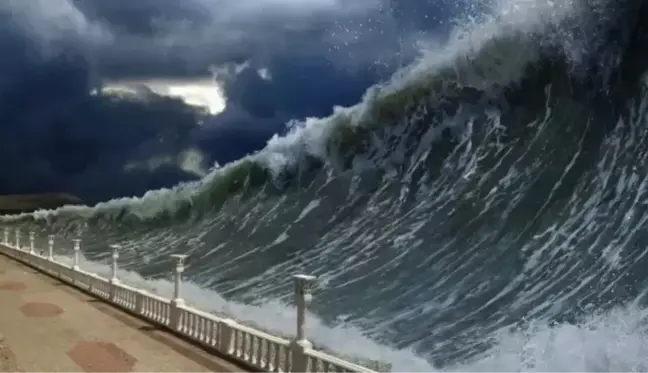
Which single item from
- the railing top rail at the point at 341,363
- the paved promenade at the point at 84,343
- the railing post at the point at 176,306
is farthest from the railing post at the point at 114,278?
the railing top rail at the point at 341,363

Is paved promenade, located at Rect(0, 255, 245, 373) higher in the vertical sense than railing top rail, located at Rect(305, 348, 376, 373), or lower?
lower

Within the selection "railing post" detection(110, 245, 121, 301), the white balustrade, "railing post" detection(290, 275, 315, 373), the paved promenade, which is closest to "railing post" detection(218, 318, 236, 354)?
the white balustrade

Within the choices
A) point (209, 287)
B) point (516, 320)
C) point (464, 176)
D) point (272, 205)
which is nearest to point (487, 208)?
→ point (464, 176)

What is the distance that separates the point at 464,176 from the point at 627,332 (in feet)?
42.1

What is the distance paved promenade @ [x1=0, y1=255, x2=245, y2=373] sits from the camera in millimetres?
7688

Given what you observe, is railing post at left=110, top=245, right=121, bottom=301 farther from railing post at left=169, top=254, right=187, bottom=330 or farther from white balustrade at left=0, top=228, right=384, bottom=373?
railing post at left=169, top=254, right=187, bottom=330

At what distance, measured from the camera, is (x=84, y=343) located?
9219 millimetres

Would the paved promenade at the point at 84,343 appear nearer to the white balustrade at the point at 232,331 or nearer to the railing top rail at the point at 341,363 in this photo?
the white balustrade at the point at 232,331

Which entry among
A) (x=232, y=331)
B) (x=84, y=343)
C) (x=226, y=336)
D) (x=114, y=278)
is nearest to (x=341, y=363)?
(x=232, y=331)

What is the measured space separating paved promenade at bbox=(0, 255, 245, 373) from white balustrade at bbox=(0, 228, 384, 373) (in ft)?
0.72

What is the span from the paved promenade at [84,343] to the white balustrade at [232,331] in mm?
221

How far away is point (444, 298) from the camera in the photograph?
17672mm

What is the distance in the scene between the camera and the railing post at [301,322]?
6215 millimetres

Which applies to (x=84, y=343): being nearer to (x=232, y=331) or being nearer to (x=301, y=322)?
(x=232, y=331)
